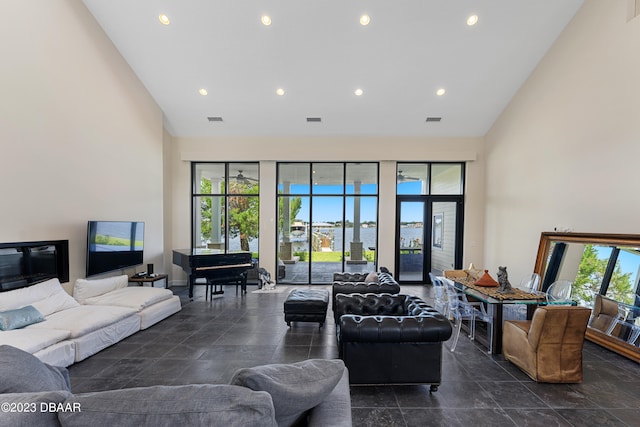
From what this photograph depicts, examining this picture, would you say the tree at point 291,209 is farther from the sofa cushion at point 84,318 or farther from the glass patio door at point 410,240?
the sofa cushion at point 84,318

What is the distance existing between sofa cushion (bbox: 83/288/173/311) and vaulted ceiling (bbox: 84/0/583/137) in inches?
177

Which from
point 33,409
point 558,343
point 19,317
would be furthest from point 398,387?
point 19,317

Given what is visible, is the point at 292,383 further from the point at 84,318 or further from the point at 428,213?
the point at 428,213

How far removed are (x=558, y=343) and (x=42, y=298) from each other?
21.8 ft

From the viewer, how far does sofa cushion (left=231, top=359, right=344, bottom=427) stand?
1.34 meters

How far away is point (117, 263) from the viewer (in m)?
5.46

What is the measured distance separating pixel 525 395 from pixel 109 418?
3659mm

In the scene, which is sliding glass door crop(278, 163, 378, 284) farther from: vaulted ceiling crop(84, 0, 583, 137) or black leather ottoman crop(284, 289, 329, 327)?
black leather ottoman crop(284, 289, 329, 327)

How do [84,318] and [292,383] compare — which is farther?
[84,318]

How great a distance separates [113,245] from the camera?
5348mm

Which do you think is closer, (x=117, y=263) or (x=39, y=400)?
(x=39, y=400)

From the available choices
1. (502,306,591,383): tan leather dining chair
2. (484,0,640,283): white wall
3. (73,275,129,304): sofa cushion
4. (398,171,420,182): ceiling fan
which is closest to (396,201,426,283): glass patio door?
(398,171,420,182): ceiling fan

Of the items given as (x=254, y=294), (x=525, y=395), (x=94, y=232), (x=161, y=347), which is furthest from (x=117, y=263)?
(x=525, y=395)

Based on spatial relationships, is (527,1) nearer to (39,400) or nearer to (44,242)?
(39,400)
